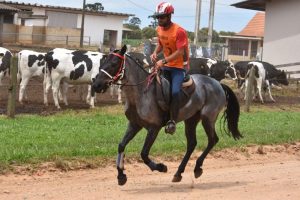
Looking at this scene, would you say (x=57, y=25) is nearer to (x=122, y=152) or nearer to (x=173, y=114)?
(x=173, y=114)

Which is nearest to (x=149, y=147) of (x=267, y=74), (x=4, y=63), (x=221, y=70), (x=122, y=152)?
(x=122, y=152)

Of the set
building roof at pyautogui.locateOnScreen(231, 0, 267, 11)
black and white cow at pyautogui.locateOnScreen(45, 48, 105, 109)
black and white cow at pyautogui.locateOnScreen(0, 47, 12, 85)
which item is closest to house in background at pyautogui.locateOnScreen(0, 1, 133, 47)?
building roof at pyautogui.locateOnScreen(231, 0, 267, 11)

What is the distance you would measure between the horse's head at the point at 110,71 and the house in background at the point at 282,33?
90.6 feet

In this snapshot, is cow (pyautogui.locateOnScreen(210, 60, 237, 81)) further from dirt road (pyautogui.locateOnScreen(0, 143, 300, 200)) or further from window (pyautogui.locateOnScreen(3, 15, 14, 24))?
window (pyautogui.locateOnScreen(3, 15, 14, 24))

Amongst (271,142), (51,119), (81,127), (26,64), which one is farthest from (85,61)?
(271,142)

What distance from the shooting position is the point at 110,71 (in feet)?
27.5

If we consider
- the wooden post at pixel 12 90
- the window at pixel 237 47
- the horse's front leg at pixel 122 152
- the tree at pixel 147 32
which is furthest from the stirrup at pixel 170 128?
the tree at pixel 147 32

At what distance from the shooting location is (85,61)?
21188 millimetres

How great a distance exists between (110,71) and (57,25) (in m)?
54.2

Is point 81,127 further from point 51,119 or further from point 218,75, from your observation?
point 218,75

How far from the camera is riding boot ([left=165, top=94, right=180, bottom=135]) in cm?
884

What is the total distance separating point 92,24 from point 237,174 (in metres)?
53.7

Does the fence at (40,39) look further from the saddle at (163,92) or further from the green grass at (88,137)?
the saddle at (163,92)

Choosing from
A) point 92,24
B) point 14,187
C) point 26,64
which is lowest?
point 14,187
